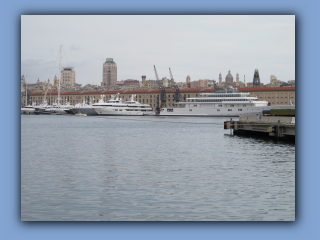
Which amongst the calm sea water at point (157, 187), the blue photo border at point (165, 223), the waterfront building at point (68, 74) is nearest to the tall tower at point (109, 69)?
the waterfront building at point (68, 74)

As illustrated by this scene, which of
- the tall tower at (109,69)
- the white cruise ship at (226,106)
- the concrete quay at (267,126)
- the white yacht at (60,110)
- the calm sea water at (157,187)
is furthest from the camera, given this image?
the white yacht at (60,110)

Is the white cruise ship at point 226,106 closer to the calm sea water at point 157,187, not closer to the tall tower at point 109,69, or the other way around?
the tall tower at point 109,69

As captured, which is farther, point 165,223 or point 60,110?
point 60,110

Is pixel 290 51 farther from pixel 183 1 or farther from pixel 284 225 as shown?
pixel 284 225

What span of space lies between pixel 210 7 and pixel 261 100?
5449 inches

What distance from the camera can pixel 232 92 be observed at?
137875mm

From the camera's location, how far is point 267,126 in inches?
1667

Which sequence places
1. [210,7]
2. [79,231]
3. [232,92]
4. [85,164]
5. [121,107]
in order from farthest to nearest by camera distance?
[121,107], [232,92], [85,164], [210,7], [79,231]

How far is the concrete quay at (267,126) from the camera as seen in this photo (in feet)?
124

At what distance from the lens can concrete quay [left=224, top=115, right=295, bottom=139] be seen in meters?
37.7

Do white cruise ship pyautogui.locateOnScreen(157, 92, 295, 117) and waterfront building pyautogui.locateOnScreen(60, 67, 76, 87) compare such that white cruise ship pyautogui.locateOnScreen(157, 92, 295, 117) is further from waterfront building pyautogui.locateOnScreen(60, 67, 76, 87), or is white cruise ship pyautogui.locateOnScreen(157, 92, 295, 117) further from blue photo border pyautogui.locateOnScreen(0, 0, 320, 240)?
blue photo border pyautogui.locateOnScreen(0, 0, 320, 240)

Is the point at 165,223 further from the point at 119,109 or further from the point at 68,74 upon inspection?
the point at 119,109

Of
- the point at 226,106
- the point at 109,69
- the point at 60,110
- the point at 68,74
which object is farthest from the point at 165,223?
the point at 60,110
